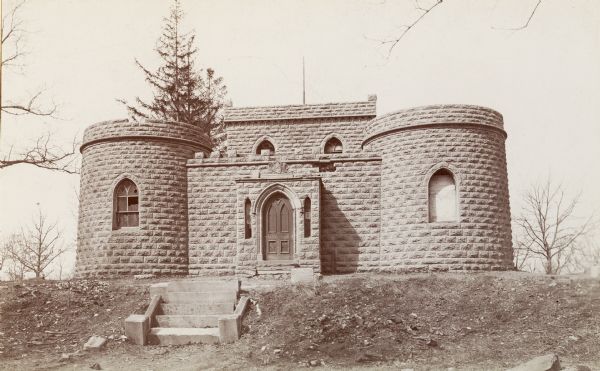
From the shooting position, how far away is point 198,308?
14.0 m

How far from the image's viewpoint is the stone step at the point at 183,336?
1255 cm

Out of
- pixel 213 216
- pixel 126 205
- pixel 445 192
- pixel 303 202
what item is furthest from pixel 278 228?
pixel 445 192

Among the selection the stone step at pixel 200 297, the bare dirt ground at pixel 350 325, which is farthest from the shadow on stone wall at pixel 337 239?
the stone step at pixel 200 297

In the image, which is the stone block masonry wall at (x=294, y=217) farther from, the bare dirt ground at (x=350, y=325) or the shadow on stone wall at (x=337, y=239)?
the bare dirt ground at (x=350, y=325)

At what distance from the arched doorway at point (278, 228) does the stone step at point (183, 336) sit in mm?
5984

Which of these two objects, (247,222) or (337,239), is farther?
(337,239)

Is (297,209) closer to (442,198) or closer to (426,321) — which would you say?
(442,198)

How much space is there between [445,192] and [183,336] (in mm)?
9627

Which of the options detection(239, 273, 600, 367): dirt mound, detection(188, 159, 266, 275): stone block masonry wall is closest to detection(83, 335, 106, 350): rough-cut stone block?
detection(239, 273, 600, 367): dirt mound

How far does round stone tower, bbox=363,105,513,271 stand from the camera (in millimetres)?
17875

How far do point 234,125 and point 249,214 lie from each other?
574 centimetres

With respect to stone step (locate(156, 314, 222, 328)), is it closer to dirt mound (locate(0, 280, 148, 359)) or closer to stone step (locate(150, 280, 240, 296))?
dirt mound (locate(0, 280, 148, 359))

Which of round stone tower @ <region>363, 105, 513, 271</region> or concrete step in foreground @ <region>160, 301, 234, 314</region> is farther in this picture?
round stone tower @ <region>363, 105, 513, 271</region>

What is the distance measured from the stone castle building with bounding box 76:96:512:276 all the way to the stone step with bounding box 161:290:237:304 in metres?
3.95
